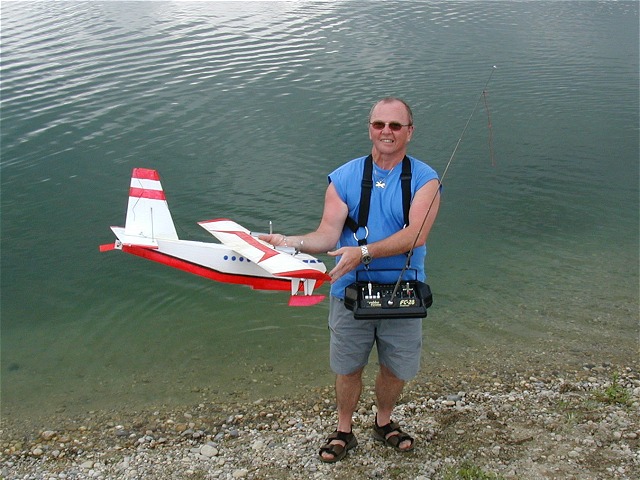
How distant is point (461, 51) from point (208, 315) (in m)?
17.3

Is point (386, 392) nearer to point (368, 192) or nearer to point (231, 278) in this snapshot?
point (368, 192)

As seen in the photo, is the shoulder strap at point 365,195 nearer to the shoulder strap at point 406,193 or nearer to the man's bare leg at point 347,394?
the shoulder strap at point 406,193

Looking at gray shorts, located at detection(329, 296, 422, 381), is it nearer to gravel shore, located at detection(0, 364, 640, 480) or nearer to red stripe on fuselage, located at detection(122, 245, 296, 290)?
gravel shore, located at detection(0, 364, 640, 480)

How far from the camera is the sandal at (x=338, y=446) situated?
17.1 ft

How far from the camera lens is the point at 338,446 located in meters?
5.23

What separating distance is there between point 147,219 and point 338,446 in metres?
4.01

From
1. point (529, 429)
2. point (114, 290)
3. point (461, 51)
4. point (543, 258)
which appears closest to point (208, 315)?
point (114, 290)

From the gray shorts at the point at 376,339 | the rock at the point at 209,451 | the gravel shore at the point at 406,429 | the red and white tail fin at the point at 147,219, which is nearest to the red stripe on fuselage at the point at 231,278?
the red and white tail fin at the point at 147,219

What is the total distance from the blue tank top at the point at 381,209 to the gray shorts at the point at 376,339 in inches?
12.8

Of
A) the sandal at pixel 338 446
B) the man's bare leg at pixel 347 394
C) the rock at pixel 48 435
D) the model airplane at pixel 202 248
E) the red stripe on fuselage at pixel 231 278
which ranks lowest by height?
the rock at pixel 48 435

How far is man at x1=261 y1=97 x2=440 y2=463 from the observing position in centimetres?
421

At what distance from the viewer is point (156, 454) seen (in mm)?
5789

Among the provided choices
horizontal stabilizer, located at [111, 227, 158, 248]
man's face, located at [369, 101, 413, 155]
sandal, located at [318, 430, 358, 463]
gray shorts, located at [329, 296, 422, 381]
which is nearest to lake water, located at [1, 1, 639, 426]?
horizontal stabilizer, located at [111, 227, 158, 248]

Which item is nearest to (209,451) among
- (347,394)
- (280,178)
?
(347,394)
